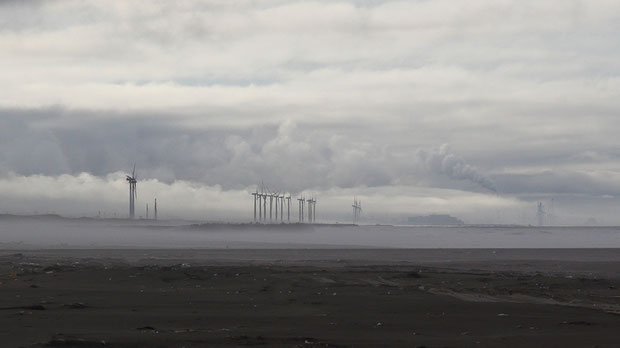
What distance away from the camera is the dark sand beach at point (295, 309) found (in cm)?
1747

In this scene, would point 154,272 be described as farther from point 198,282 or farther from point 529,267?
point 529,267

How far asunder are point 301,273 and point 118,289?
32.0ft

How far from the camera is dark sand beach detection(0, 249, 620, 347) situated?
57.3 ft

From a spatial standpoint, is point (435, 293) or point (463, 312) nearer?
point (463, 312)

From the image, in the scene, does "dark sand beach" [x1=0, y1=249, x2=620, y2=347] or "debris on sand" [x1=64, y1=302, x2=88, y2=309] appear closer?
"dark sand beach" [x1=0, y1=249, x2=620, y2=347]

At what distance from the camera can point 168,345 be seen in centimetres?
1630

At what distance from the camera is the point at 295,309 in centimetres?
2325

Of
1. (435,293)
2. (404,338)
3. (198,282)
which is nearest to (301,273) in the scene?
(198,282)

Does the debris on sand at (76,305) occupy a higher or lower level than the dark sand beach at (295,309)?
higher

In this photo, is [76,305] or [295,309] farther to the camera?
[295,309]

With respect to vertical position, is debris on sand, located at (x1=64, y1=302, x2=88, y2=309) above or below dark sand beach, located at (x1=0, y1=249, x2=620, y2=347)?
above

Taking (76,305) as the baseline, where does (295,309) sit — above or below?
below

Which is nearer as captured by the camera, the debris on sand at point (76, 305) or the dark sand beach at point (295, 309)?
the dark sand beach at point (295, 309)

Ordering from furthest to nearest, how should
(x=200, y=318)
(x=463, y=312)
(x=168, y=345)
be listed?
1. (x=463, y=312)
2. (x=200, y=318)
3. (x=168, y=345)
